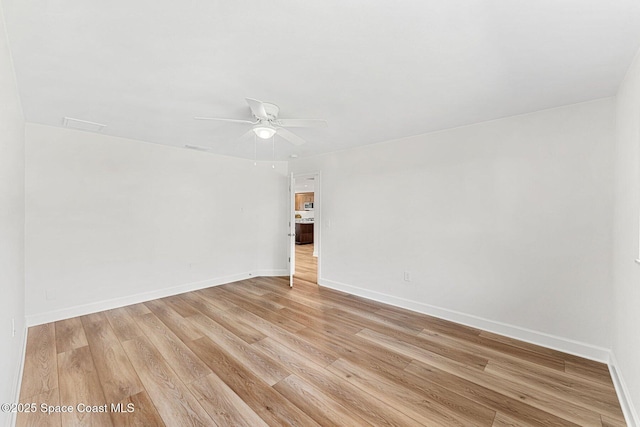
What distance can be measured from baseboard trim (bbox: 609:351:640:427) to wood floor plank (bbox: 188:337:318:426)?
6.63ft

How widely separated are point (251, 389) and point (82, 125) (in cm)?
354

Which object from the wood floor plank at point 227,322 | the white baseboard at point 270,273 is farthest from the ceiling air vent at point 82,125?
the white baseboard at point 270,273

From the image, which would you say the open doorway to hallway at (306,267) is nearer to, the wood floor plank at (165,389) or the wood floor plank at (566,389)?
the wood floor plank at (165,389)

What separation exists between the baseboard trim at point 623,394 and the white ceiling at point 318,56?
2.30 m

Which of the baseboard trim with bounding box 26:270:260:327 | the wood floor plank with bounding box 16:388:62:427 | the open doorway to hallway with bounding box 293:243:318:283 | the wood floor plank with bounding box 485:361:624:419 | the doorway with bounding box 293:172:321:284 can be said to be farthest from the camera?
the open doorway to hallway with bounding box 293:243:318:283

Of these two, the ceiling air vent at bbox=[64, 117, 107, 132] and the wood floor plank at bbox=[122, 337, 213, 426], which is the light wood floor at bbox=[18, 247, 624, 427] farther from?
the ceiling air vent at bbox=[64, 117, 107, 132]

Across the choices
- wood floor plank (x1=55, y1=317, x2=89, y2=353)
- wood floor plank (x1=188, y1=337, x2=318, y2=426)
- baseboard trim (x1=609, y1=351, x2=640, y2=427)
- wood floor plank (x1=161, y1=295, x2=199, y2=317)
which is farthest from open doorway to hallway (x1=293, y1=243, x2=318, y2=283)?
baseboard trim (x1=609, y1=351, x2=640, y2=427)

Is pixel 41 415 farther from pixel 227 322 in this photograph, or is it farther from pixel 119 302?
pixel 119 302

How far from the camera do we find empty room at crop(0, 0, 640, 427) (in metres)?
1.55

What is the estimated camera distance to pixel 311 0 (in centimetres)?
127

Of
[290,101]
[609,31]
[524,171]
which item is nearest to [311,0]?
[290,101]

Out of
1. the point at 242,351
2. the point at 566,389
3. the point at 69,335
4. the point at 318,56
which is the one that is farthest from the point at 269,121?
the point at 566,389

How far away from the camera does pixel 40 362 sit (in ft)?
7.65

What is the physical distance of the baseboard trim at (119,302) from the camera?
314 cm
